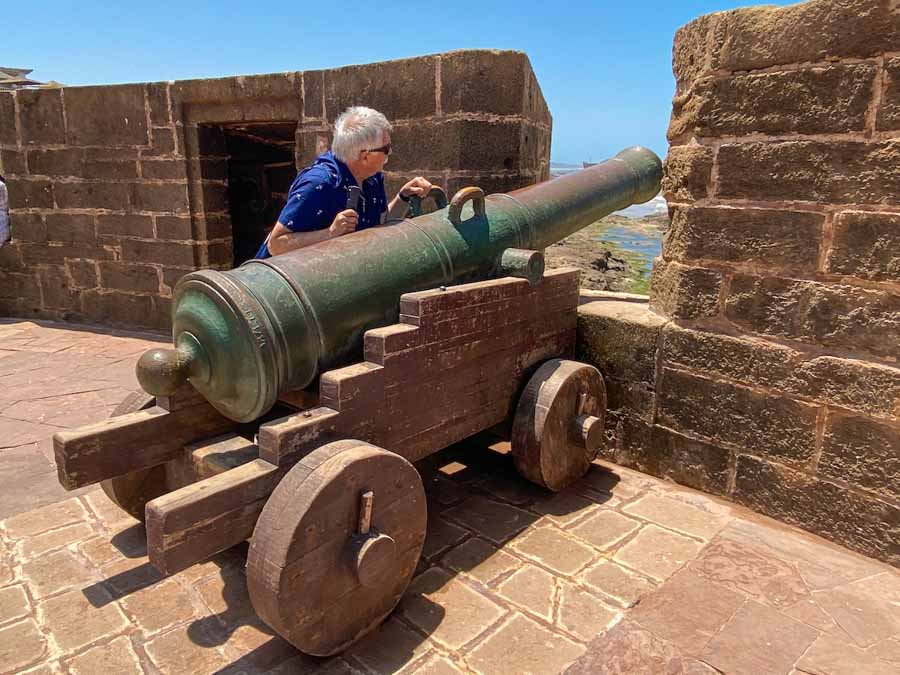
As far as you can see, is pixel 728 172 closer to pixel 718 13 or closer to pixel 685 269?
pixel 685 269

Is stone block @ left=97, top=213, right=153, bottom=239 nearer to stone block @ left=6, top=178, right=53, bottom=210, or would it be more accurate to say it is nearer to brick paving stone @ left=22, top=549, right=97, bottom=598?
stone block @ left=6, top=178, right=53, bottom=210

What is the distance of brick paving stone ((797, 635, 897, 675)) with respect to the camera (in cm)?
208

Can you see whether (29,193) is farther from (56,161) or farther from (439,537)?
(439,537)

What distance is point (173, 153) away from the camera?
19.8ft

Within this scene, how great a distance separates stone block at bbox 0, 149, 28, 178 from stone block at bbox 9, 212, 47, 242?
43cm

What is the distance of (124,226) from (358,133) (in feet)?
14.8

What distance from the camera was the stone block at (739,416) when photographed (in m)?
2.92

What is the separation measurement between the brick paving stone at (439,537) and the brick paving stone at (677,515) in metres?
0.84

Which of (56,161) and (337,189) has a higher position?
(56,161)

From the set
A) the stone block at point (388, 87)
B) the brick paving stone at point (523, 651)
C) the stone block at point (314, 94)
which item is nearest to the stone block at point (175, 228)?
the stone block at point (314, 94)

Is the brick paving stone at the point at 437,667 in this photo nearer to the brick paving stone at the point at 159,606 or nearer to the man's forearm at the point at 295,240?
the brick paving stone at the point at 159,606

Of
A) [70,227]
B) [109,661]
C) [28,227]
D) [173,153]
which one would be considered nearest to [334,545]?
[109,661]

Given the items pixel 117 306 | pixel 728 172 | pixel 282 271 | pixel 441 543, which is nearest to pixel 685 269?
pixel 728 172

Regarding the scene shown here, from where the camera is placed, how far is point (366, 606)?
84.7 inches
